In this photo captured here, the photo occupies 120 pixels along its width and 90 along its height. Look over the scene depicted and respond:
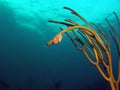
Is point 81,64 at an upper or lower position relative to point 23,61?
lower

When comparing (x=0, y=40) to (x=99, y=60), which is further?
(x=0, y=40)

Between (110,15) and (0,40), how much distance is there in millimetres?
33607

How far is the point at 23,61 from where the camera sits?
257ft

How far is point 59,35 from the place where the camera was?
1.69 metres

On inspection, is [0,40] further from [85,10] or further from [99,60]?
[99,60]

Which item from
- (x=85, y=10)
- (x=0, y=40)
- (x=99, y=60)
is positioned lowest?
(x=99, y=60)

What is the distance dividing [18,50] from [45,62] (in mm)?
21767

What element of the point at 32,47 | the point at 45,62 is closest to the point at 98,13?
the point at 32,47

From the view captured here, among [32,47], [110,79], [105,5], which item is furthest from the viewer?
[32,47]

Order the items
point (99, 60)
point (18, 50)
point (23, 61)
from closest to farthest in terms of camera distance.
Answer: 1. point (99, 60)
2. point (18, 50)
3. point (23, 61)

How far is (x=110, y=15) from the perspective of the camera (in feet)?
99.9

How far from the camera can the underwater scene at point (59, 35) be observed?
250 cm

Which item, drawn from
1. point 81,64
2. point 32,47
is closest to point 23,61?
point 32,47

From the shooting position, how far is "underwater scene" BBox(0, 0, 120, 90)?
2498 mm
